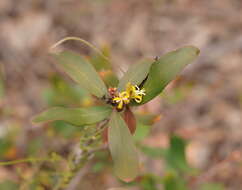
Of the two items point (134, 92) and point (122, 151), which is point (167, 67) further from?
point (122, 151)

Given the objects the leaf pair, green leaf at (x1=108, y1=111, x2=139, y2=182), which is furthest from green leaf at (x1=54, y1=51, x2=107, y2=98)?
green leaf at (x1=108, y1=111, x2=139, y2=182)

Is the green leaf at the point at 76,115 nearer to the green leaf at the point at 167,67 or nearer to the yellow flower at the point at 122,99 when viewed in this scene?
the yellow flower at the point at 122,99

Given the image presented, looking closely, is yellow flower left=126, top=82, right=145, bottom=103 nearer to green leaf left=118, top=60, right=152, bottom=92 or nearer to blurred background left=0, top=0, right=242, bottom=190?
green leaf left=118, top=60, right=152, bottom=92

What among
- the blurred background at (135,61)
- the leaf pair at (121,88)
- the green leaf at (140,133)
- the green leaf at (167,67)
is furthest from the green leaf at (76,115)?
the blurred background at (135,61)

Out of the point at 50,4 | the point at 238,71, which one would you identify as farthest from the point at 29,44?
the point at 238,71

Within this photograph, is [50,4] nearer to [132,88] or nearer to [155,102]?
[155,102]
